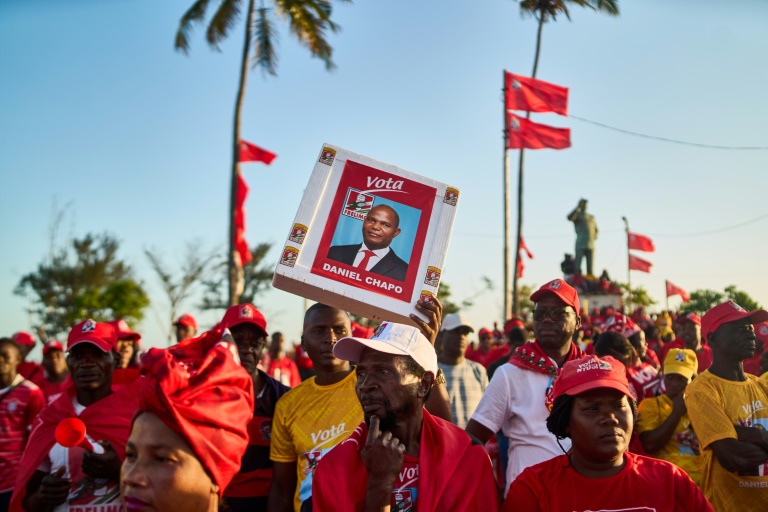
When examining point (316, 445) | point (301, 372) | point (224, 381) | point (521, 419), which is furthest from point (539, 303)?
point (301, 372)

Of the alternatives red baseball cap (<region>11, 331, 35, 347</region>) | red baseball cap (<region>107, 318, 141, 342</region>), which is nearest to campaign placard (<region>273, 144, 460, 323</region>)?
red baseball cap (<region>107, 318, 141, 342</region>)

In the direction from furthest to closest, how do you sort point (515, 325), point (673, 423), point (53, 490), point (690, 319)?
1. point (515, 325)
2. point (690, 319)
3. point (673, 423)
4. point (53, 490)

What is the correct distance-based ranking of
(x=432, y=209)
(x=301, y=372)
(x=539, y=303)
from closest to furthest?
(x=432, y=209)
(x=539, y=303)
(x=301, y=372)

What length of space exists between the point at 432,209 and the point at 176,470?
2199 mm

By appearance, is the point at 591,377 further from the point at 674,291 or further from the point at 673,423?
the point at 674,291

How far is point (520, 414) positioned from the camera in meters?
4.02

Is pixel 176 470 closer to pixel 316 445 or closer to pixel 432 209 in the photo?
pixel 316 445

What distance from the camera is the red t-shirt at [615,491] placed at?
2.81 metres

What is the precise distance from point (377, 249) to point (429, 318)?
1.60 ft

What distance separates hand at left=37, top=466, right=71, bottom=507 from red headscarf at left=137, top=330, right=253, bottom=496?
171cm

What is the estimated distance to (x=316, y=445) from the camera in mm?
3799

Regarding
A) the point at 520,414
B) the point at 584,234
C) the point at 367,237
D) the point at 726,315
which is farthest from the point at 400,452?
the point at 584,234

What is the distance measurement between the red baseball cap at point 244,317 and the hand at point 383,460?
2.36 meters

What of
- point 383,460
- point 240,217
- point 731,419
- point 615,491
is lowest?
point 383,460
